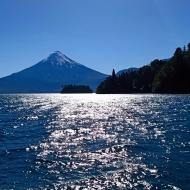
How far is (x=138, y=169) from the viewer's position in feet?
102

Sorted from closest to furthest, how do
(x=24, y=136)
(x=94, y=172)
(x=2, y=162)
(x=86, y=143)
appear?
(x=94, y=172) < (x=2, y=162) < (x=86, y=143) < (x=24, y=136)

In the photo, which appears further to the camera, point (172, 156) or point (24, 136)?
point (24, 136)

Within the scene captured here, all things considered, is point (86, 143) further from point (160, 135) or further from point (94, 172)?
point (94, 172)

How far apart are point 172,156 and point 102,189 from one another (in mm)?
12029

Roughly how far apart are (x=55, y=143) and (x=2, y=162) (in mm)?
11403

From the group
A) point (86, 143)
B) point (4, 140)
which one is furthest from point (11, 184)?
point (4, 140)

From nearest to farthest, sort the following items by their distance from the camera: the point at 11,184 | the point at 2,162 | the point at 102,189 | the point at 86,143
Answer: 1. the point at 102,189
2. the point at 11,184
3. the point at 2,162
4. the point at 86,143

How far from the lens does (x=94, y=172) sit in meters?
30.4

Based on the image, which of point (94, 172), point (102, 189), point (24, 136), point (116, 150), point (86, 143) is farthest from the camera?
point (24, 136)

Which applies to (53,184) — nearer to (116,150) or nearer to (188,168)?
(188,168)

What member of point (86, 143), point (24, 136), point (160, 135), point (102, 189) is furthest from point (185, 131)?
point (102, 189)

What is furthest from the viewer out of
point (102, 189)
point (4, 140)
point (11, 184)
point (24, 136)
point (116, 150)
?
point (24, 136)

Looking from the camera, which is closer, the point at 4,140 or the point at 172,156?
the point at 172,156

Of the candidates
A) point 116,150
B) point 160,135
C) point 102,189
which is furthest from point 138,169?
point 160,135
